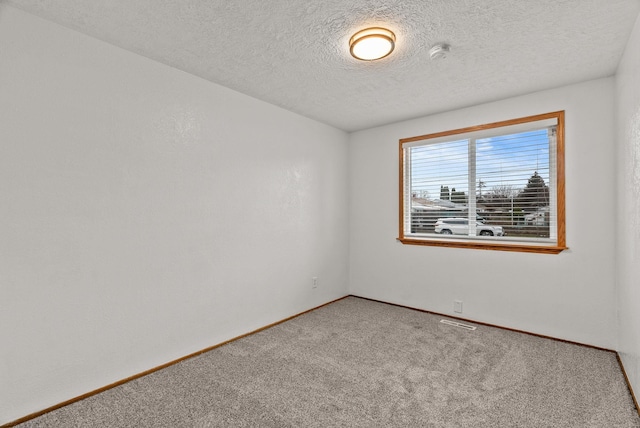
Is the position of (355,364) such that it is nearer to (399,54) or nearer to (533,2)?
(399,54)

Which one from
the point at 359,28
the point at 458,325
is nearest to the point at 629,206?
the point at 458,325

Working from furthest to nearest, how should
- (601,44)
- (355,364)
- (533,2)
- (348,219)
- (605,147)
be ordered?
1. (348,219)
2. (605,147)
3. (355,364)
4. (601,44)
5. (533,2)

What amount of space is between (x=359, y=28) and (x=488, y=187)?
95.5 inches

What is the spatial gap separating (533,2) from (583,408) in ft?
8.16

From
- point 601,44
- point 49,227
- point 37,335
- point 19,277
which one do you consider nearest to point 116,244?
point 49,227

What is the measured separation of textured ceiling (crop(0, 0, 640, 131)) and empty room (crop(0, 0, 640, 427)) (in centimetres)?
2

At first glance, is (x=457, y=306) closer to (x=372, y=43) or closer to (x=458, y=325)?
(x=458, y=325)

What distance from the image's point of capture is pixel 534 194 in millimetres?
3227

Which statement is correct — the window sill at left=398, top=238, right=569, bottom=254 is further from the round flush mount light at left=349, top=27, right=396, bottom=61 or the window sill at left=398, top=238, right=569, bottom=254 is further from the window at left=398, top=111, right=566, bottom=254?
the round flush mount light at left=349, top=27, right=396, bottom=61

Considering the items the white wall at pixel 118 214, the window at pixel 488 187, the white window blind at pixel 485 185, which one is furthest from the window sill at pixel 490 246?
the white wall at pixel 118 214

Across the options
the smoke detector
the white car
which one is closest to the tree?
the white car

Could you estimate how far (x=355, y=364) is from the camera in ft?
8.35

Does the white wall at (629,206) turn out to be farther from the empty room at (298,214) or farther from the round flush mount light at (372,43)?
the round flush mount light at (372,43)

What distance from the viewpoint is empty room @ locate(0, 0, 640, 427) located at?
6.26 feet
